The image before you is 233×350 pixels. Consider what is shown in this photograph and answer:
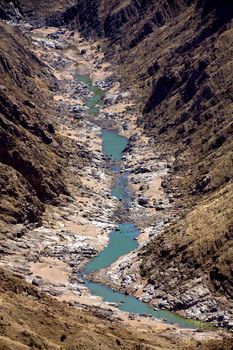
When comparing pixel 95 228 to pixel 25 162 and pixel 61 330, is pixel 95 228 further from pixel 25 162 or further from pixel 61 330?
pixel 61 330

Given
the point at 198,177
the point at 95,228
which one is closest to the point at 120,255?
the point at 95,228

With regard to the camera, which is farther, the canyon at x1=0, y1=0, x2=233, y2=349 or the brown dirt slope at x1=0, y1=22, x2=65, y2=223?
the brown dirt slope at x1=0, y1=22, x2=65, y2=223

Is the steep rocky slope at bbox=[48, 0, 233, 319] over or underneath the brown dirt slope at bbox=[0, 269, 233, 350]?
over

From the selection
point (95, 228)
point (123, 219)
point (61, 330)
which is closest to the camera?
point (61, 330)

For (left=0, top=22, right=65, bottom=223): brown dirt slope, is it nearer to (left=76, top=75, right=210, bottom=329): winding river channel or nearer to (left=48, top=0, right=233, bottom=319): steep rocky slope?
(left=76, top=75, right=210, bottom=329): winding river channel

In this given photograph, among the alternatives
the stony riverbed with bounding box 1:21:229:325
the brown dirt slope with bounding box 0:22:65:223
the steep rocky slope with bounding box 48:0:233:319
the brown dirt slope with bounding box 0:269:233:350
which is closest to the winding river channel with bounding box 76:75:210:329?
the stony riverbed with bounding box 1:21:229:325

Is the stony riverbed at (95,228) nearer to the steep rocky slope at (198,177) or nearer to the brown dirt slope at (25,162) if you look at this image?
the steep rocky slope at (198,177)

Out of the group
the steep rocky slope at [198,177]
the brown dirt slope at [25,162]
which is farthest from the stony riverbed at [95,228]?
the brown dirt slope at [25,162]

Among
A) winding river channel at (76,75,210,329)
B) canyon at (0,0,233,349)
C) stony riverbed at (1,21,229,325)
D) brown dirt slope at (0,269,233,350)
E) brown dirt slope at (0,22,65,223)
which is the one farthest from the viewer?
brown dirt slope at (0,22,65,223)
